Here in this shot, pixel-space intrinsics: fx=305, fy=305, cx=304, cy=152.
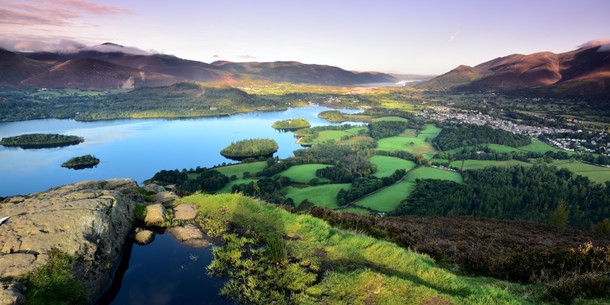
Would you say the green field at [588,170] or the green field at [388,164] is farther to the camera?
the green field at [388,164]

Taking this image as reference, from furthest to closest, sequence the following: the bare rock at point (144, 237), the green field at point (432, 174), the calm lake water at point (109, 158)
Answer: the calm lake water at point (109, 158)
the green field at point (432, 174)
the bare rock at point (144, 237)

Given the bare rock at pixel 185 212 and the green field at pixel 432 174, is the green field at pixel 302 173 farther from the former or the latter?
the bare rock at pixel 185 212

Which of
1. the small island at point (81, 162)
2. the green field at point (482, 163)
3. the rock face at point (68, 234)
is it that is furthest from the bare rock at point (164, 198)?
the small island at point (81, 162)

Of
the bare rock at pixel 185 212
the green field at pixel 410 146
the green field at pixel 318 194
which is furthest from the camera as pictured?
the green field at pixel 410 146

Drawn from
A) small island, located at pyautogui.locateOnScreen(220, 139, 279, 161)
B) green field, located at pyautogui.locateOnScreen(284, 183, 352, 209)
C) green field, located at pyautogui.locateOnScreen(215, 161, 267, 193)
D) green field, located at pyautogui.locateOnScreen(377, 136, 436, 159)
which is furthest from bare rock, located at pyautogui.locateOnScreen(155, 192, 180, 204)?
green field, located at pyautogui.locateOnScreen(377, 136, 436, 159)

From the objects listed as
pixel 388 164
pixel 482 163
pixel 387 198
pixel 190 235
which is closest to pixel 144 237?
pixel 190 235

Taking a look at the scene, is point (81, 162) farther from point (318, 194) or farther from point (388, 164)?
point (388, 164)
